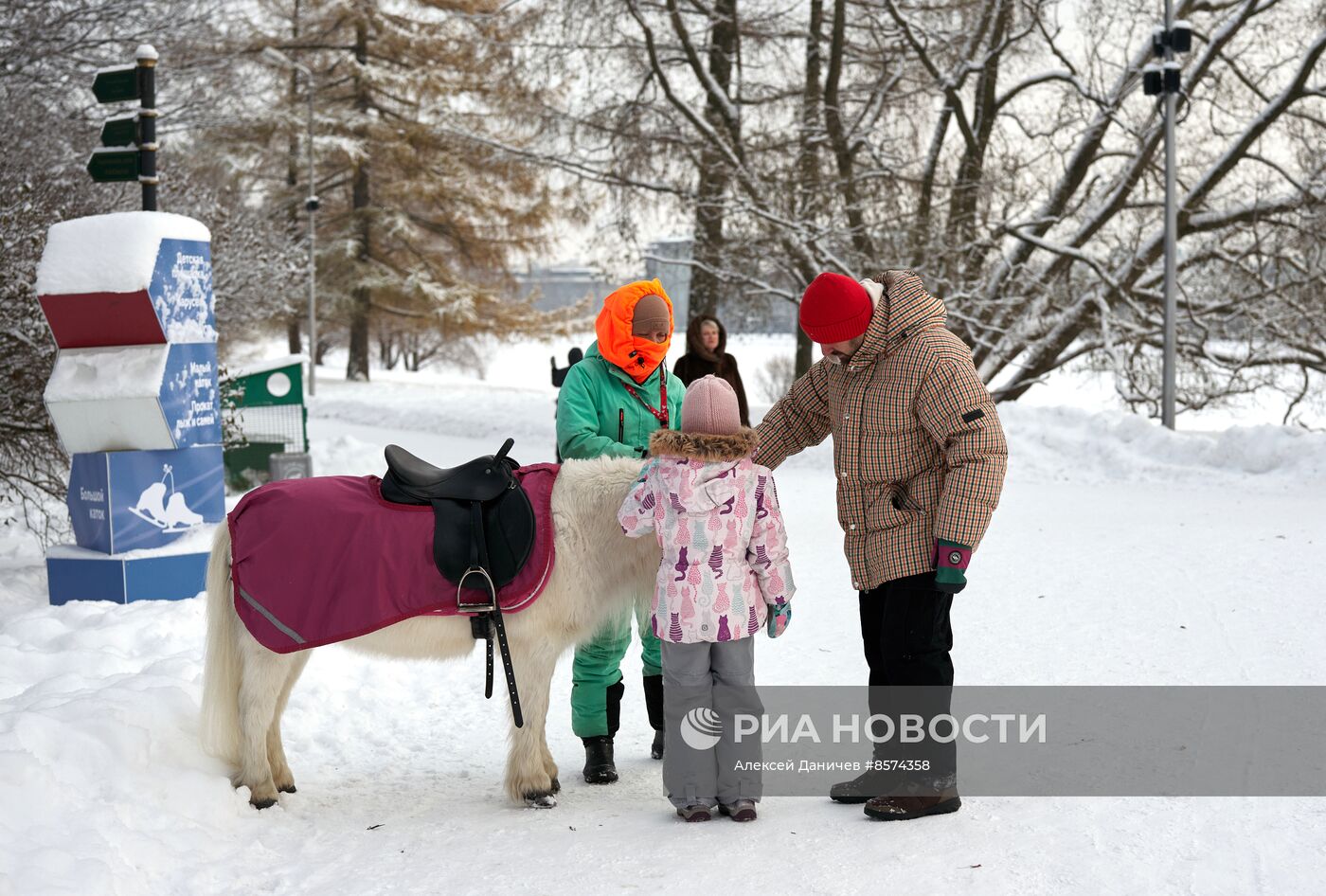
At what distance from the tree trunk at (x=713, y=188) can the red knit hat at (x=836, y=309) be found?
13.7 meters

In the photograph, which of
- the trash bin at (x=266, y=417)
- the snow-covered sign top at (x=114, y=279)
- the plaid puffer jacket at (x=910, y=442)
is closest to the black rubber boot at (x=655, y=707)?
the plaid puffer jacket at (x=910, y=442)

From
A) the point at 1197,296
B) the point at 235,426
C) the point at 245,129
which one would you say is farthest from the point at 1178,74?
the point at 245,129

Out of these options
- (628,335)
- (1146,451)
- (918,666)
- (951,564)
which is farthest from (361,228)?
(951,564)

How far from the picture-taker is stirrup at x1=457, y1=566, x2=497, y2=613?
3859mm

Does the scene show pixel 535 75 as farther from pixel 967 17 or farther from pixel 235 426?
pixel 235 426

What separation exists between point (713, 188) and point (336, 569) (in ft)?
48.3

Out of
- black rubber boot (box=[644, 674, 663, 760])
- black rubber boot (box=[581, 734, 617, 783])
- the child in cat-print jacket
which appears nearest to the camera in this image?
the child in cat-print jacket

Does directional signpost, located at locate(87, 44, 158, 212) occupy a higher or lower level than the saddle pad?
higher

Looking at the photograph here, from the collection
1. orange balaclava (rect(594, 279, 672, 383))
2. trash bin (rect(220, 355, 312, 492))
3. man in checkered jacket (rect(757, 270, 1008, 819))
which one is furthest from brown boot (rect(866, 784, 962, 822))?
trash bin (rect(220, 355, 312, 492))

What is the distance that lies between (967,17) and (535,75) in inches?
255

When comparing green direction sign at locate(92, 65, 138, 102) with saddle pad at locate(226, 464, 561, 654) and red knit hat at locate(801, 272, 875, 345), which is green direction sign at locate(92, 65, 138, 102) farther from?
red knit hat at locate(801, 272, 875, 345)

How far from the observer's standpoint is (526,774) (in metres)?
4.03

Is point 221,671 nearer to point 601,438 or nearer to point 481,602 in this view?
point 481,602

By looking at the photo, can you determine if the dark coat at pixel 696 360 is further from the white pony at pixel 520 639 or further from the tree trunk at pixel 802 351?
the tree trunk at pixel 802 351
